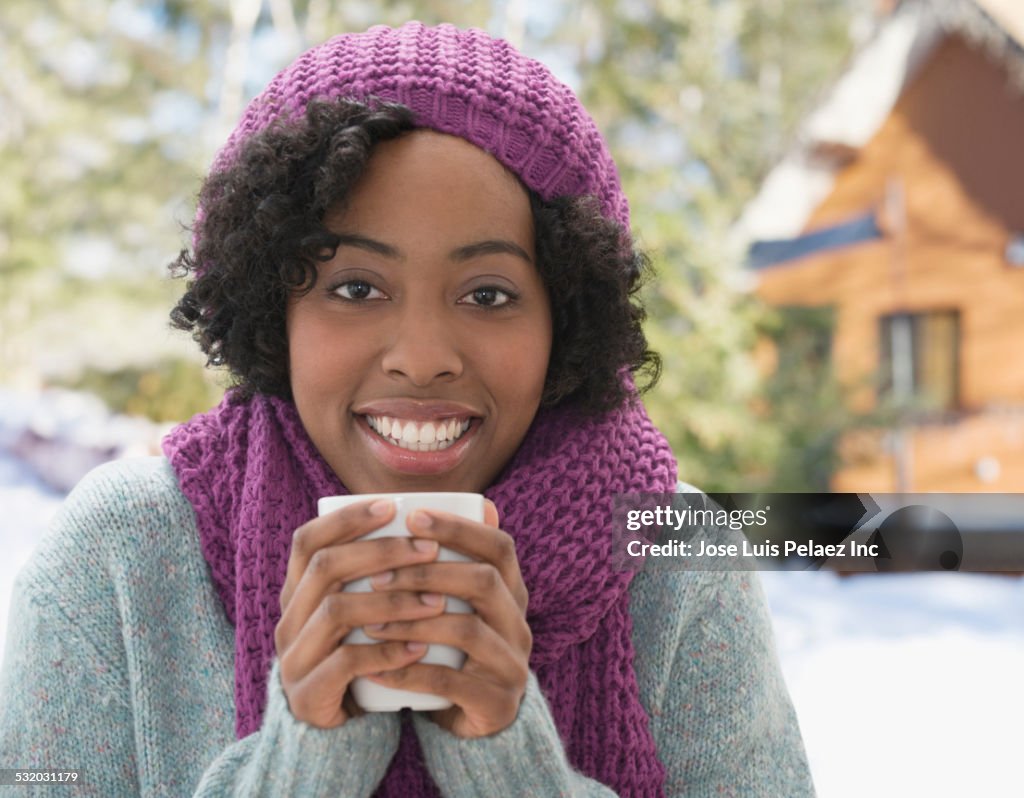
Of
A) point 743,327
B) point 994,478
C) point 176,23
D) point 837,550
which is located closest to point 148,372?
point 176,23

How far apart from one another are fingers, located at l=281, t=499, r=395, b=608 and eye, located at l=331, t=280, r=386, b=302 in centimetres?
33

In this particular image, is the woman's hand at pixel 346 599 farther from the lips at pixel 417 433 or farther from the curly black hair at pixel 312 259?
the curly black hair at pixel 312 259

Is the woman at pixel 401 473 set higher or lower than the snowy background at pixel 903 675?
lower

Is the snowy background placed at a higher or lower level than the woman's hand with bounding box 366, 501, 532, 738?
higher

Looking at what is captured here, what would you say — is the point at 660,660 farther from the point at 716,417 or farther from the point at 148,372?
the point at 148,372

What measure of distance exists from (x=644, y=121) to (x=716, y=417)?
3.79 m

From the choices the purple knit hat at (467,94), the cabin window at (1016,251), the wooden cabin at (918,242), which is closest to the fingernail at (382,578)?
the purple knit hat at (467,94)

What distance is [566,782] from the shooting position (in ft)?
3.62

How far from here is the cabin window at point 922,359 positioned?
289 inches

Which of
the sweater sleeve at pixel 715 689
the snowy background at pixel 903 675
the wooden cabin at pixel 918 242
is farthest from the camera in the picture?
the wooden cabin at pixel 918 242

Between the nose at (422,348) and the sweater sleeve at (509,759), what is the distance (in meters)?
0.34

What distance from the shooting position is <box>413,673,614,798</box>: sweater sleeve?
41.9 inches

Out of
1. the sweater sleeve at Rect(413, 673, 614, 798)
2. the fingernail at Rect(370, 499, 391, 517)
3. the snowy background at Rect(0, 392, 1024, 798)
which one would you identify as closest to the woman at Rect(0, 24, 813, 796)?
the sweater sleeve at Rect(413, 673, 614, 798)

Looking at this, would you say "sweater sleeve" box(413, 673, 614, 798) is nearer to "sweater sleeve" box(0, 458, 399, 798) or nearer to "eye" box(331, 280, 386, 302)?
"sweater sleeve" box(0, 458, 399, 798)
